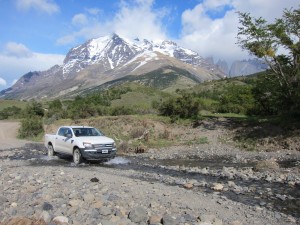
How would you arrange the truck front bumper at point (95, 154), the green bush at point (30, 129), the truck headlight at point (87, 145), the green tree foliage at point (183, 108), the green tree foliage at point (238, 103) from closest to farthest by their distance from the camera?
the truck front bumper at point (95, 154)
the truck headlight at point (87, 145)
the green tree foliage at point (183, 108)
the green tree foliage at point (238, 103)
the green bush at point (30, 129)

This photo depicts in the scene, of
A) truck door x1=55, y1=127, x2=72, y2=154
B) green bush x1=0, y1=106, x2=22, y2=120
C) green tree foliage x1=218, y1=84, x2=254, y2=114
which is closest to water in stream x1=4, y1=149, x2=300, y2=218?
truck door x1=55, y1=127, x2=72, y2=154

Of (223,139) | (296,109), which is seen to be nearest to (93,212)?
(223,139)

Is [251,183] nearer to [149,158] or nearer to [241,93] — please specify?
[149,158]

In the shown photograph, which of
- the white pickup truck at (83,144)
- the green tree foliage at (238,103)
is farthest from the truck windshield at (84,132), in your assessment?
the green tree foliage at (238,103)

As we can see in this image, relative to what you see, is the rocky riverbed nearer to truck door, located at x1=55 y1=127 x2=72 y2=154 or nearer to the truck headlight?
the truck headlight

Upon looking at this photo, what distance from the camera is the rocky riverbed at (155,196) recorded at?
Answer: 387 inches

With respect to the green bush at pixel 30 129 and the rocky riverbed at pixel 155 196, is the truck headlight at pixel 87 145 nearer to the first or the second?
the rocky riverbed at pixel 155 196

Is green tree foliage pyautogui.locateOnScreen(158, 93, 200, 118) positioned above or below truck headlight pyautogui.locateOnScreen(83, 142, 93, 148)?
above

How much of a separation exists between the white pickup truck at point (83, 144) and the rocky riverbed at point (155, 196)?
4.53 feet

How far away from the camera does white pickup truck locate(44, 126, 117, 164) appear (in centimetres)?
2028

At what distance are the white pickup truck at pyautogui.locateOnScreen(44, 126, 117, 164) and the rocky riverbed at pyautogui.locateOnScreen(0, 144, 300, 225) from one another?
4.53 ft

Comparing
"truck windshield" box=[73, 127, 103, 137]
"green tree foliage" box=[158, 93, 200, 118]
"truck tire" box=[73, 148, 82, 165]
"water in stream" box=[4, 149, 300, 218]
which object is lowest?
"water in stream" box=[4, 149, 300, 218]

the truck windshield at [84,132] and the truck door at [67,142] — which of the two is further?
the truck windshield at [84,132]

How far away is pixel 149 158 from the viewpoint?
24.5 meters
